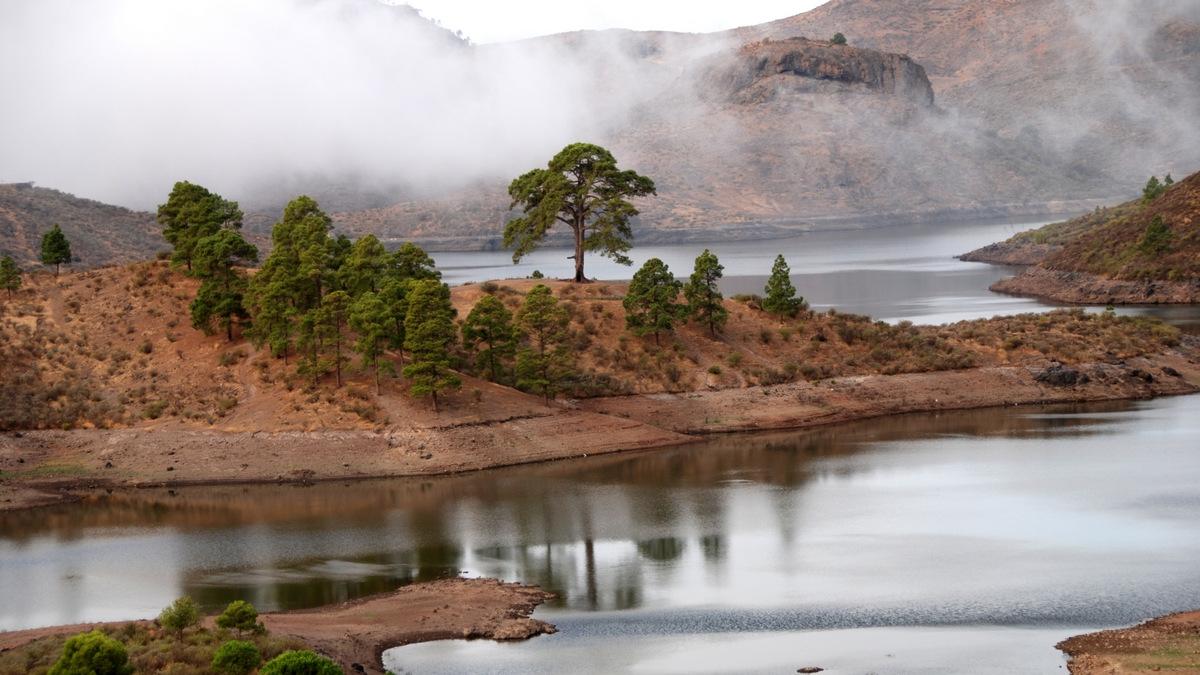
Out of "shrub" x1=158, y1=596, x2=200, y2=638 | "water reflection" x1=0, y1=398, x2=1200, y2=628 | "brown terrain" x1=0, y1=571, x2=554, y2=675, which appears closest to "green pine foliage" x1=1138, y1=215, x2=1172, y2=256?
"water reflection" x1=0, y1=398, x2=1200, y2=628

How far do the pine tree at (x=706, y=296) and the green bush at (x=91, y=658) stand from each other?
58.2 m

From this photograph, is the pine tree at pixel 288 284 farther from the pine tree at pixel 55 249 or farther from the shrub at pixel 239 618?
the shrub at pixel 239 618

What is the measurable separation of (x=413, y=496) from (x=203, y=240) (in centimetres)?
2661

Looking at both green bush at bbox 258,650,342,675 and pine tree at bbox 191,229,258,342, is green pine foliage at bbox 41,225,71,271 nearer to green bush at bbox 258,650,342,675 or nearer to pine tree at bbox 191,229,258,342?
pine tree at bbox 191,229,258,342

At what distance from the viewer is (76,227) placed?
14625 cm

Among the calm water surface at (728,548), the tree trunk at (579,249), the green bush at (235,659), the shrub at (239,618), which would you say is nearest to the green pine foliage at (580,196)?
the tree trunk at (579,249)

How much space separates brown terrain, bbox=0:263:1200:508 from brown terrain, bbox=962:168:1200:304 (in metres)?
33.8

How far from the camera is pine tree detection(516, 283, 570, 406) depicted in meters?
79.1

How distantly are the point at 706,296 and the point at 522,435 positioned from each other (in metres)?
20.9

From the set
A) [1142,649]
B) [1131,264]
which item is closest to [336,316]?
[1142,649]

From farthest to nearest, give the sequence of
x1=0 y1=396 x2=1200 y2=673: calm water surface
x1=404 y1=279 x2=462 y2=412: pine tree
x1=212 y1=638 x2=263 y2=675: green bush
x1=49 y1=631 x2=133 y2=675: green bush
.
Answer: x1=404 y1=279 x2=462 y2=412: pine tree
x1=0 y1=396 x2=1200 y2=673: calm water surface
x1=212 y1=638 x2=263 y2=675: green bush
x1=49 y1=631 x2=133 y2=675: green bush

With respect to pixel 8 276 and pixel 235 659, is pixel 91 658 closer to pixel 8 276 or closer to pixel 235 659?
pixel 235 659

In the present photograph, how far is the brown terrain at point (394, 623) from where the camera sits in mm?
40469

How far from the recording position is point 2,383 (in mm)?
75250
